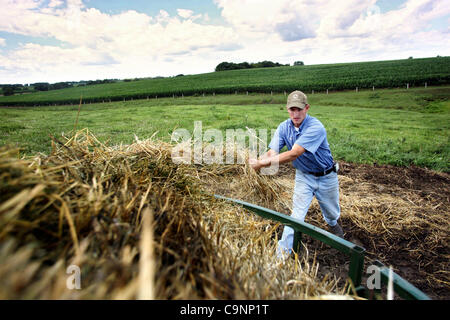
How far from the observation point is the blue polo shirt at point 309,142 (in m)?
3.07

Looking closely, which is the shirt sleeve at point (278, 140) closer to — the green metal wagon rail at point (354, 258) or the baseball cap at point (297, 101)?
the baseball cap at point (297, 101)

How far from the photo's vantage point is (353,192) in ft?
16.2

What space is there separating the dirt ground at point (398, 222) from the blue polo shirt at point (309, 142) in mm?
1061

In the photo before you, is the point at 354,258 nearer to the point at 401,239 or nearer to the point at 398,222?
the point at 401,239

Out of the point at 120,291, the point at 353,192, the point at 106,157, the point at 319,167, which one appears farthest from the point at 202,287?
the point at 353,192

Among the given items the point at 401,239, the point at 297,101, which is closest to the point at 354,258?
the point at 297,101

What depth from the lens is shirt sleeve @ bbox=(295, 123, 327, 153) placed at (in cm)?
304

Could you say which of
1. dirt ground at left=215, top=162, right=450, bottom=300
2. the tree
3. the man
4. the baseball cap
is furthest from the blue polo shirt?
the tree

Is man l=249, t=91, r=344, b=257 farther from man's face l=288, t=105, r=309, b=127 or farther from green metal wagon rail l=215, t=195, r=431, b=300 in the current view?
green metal wagon rail l=215, t=195, r=431, b=300

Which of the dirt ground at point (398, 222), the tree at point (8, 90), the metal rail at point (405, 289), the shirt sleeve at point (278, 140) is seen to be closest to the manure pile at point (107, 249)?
the metal rail at point (405, 289)

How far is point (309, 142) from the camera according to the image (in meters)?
3.06

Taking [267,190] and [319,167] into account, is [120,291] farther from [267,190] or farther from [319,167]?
[267,190]

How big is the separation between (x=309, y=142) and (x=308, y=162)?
0.36 metres

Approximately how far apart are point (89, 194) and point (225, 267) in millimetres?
608
